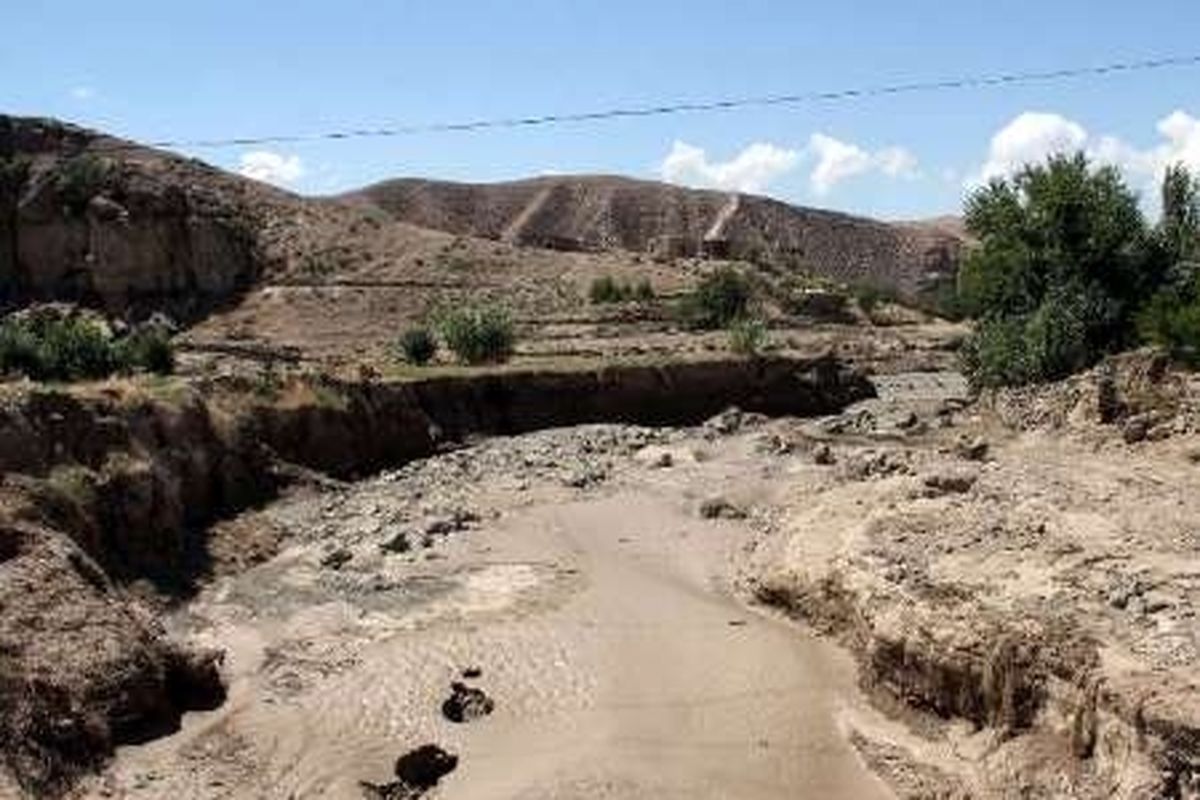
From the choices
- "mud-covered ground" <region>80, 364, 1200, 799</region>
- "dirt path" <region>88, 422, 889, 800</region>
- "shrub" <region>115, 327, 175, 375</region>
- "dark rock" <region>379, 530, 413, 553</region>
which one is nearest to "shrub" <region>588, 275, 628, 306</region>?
"shrub" <region>115, 327, 175, 375</region>

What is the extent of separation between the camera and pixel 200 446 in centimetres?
3241

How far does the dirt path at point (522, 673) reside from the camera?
57.6 feet

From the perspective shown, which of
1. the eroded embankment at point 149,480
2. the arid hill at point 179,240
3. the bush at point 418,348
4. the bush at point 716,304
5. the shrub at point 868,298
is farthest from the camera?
the shrub at point 868,298

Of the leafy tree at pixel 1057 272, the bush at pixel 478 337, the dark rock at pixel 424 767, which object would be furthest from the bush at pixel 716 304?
the dark rock at pixel 424 767

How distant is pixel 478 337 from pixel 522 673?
3202 cm

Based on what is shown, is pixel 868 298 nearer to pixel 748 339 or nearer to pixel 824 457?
pixel 748 339

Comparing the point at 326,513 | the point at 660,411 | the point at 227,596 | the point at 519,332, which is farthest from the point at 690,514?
the point at 519,332

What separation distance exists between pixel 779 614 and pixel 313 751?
7905 mm

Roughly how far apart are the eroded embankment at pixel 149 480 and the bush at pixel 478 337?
480cm

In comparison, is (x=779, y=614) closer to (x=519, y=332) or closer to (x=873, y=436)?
(x=873, y=436)

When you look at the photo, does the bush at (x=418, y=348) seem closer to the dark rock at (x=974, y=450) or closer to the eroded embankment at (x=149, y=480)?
the eroded embankment at (x=149, y=480)

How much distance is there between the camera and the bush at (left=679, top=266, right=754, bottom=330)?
7275cm

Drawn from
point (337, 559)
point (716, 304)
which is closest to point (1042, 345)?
point (337, 559)

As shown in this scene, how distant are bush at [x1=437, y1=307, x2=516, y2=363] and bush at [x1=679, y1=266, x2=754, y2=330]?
19573 mm
